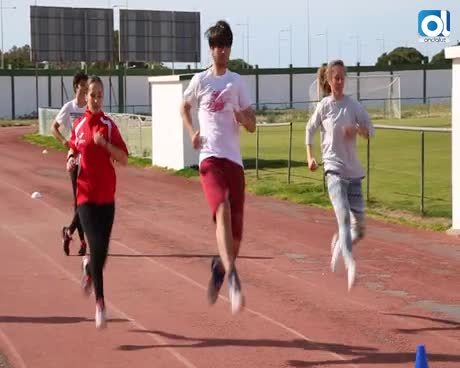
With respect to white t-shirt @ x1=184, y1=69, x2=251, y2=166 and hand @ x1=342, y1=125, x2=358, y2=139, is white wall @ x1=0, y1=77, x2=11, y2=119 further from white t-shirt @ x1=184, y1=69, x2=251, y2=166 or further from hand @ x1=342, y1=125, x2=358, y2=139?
white t-shirt @ x1=184, y1=69, x2=251, y2=166

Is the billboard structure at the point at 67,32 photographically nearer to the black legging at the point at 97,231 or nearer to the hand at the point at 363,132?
the hand at the point at 363,132

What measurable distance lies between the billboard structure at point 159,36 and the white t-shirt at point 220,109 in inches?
2736

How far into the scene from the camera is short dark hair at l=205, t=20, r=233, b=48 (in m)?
7.71

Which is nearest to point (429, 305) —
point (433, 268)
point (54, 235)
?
point (433, 268)

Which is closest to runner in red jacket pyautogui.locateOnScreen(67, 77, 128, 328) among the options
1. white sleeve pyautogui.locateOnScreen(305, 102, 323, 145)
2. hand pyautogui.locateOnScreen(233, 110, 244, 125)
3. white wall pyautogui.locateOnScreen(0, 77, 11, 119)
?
hand pyautogui.locateOnScreen(233, 110, 244, 125)

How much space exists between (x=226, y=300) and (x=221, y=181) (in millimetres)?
1881

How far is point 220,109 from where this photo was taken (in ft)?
25.4

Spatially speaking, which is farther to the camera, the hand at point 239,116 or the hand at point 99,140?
the hand at point 99,140

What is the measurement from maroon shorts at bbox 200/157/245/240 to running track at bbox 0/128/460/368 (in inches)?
40.8

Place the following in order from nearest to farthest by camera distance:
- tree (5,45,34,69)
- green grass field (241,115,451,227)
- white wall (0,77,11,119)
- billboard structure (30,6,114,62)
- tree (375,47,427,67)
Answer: green grass field (241,115,451,227), billboard structure (30,6,114,62), white wall (0,77,11,119), tree (5,45,34,69), tree (375,47,427,67)

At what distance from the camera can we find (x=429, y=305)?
9.20 m

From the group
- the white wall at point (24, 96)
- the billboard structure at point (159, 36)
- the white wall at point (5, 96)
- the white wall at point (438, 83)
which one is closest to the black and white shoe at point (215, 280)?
the billboard structure at point (159, 36)

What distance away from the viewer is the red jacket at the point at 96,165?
8.00 metres

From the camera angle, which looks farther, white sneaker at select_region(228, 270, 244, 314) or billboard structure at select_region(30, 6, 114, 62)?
billboard structure at select_region(30, 6, 114, 62)
